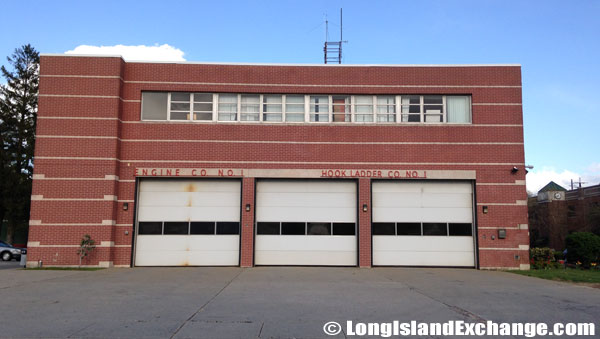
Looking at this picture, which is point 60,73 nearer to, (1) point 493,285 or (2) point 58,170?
(2) point 58,170

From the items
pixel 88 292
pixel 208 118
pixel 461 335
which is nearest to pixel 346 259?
pixel 208 118

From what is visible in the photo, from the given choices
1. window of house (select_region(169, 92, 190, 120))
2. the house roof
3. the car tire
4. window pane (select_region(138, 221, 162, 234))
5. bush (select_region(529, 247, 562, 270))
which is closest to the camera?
window pane (select_region(138, 221, 162, 234))

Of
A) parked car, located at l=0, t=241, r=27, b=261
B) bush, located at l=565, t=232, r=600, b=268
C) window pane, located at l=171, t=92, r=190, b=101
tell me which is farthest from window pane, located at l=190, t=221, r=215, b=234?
bush, located at l=565, t=232, r=600, b=268

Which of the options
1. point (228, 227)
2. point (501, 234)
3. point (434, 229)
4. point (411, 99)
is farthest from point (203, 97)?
point (501, 234)

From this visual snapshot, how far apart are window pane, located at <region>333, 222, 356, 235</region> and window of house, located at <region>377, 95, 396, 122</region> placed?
464 cm

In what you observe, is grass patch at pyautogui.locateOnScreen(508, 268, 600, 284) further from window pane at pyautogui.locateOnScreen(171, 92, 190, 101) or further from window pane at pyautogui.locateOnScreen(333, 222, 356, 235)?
window pane at pyautogui.locateOnScreen(171, 92, 190, 101)

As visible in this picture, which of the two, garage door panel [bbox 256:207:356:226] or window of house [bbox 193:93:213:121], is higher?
window of house [bbox 193:93:213:121]

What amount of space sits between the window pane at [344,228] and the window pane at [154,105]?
27.9 feet

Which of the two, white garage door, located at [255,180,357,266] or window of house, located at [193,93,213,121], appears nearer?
white garage door, located at [255,180,357,266]

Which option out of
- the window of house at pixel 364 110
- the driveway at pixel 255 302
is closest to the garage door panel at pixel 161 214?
the driveway at pixel 255 302

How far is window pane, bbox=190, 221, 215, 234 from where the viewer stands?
66.6ft

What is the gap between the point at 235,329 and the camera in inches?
315

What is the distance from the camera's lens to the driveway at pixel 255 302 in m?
8.12

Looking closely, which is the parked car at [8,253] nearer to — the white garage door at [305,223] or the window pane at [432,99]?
Answer: the white garage door at [305,223]
